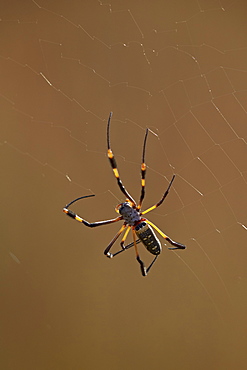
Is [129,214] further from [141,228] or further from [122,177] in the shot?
[122,177]

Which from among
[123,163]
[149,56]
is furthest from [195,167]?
[149,56]

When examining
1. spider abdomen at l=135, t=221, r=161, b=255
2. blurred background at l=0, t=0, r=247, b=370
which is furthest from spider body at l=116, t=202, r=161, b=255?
blurred background at l=0, t=0, r=247, b=370

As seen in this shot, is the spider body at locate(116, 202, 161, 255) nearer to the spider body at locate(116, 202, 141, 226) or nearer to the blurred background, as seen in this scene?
the spider body at locate(116, 202, 141, 226)

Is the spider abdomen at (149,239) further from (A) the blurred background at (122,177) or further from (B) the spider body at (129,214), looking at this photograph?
(A) the blurred background at (122,177)

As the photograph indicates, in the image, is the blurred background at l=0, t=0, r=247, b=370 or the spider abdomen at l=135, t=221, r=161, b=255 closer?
the spider abdomen at l=135, t=221, r=161, b=255

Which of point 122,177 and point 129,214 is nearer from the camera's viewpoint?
point 129,214

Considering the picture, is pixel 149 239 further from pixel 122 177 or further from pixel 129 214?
pixel 122 177

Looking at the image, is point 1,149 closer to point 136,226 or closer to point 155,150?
point 155,150

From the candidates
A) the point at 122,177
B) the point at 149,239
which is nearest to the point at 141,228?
the point at 149,239
